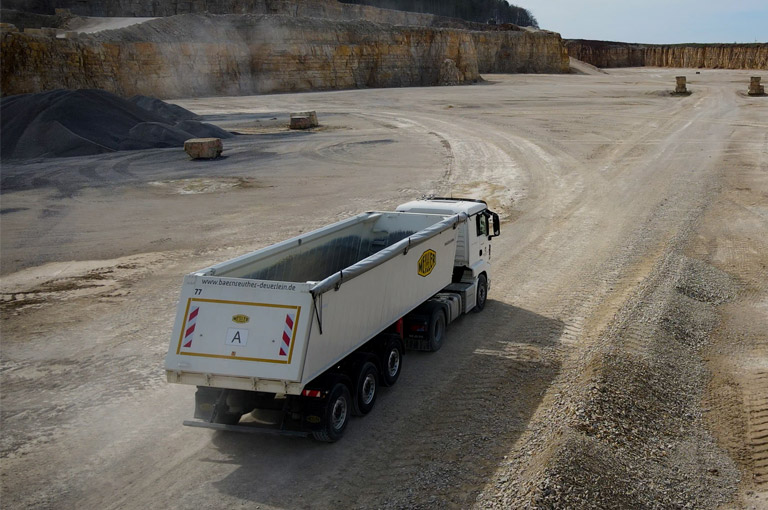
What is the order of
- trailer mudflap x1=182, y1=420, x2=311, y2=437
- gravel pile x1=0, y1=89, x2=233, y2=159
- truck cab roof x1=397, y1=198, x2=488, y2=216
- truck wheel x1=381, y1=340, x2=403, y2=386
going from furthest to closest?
1. gravel pile x1=0, y1=89, x2=233, y2=159
2. truck cab roof x1=397, y1=198, x2=488, y2=216
3. truck wheel x1=381, y1=340, x2=403, y2=386
4. trailer mudflap x1=182, y1=420, x2=311, y2=437

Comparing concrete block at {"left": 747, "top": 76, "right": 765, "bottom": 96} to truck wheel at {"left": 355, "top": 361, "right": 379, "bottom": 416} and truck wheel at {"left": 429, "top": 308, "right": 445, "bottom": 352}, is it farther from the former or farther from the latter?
truck wheel at {"left": 355, "top": 361, "right": 379, "bottom": 416}

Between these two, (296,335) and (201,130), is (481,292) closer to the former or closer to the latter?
(296,335)

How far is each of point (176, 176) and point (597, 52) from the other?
395ft

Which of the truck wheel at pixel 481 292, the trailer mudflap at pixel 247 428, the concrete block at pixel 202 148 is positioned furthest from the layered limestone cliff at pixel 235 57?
the trailer mudflap at pixel 247 428

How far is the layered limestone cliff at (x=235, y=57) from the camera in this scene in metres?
51.1

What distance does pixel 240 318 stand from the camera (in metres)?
8.40

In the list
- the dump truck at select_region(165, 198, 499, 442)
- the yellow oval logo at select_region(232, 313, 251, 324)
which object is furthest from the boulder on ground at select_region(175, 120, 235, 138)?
the yellow oval logo at select_region(232, 313, 251, 324)

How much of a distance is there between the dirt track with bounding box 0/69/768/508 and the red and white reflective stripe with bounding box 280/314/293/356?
142 centimetres

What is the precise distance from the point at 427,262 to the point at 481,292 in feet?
8.85

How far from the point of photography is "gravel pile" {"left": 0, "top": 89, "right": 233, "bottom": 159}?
112ft

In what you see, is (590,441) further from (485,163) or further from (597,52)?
(597,52)

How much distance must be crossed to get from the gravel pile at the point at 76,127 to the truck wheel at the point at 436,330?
27.4 metres

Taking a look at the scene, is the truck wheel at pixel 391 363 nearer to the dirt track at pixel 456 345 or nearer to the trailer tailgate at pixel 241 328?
the dirt track at pixel 456 345

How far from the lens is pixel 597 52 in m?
133
